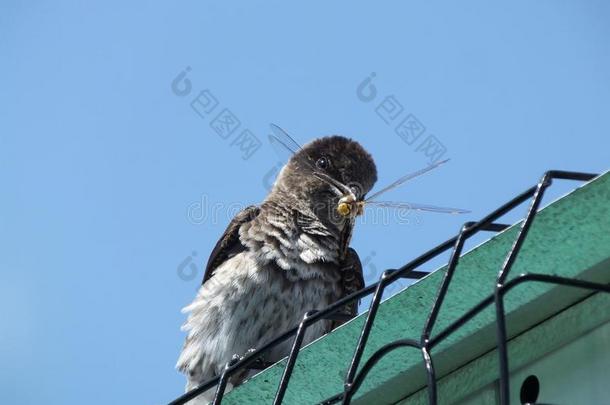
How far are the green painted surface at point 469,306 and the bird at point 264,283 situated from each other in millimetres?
2310

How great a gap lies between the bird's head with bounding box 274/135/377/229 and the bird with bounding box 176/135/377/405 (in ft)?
0.83

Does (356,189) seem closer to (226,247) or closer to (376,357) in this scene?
(226,247)

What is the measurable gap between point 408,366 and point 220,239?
380cm

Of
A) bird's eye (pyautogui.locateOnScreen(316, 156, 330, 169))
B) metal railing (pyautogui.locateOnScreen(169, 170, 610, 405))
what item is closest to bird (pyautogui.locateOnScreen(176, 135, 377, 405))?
bird's eye (pyautogui.locateOnScreen(316, 156, 330, 169))

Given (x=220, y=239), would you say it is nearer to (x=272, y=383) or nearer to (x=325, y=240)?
(x=325, y=240)

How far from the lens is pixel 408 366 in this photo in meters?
3.65

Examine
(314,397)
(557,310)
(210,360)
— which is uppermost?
(210,360)

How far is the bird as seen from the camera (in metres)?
6.66

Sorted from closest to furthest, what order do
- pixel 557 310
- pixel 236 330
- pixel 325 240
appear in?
pixel 557 310, pixel 236 330, pixel 325 240

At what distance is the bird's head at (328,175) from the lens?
317 inches

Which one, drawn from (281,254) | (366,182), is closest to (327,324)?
(281,254)

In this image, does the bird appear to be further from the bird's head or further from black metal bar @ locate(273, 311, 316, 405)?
black metal bar @ locate(273, 311, 316, 405)

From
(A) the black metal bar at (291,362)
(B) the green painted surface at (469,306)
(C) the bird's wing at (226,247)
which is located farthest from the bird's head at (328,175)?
(A) the black metal bar at (291,362)

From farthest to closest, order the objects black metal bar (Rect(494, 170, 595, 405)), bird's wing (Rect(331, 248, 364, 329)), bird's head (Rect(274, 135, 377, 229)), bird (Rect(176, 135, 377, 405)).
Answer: bird's head (Rect(274, 135, 377, 229)) < bird's wing (Rect(331, 248, 364, 329)) < bird (Rect(176, 135, 377, 405)) < black metal bar (Rect(494, 170, 595, 405))
